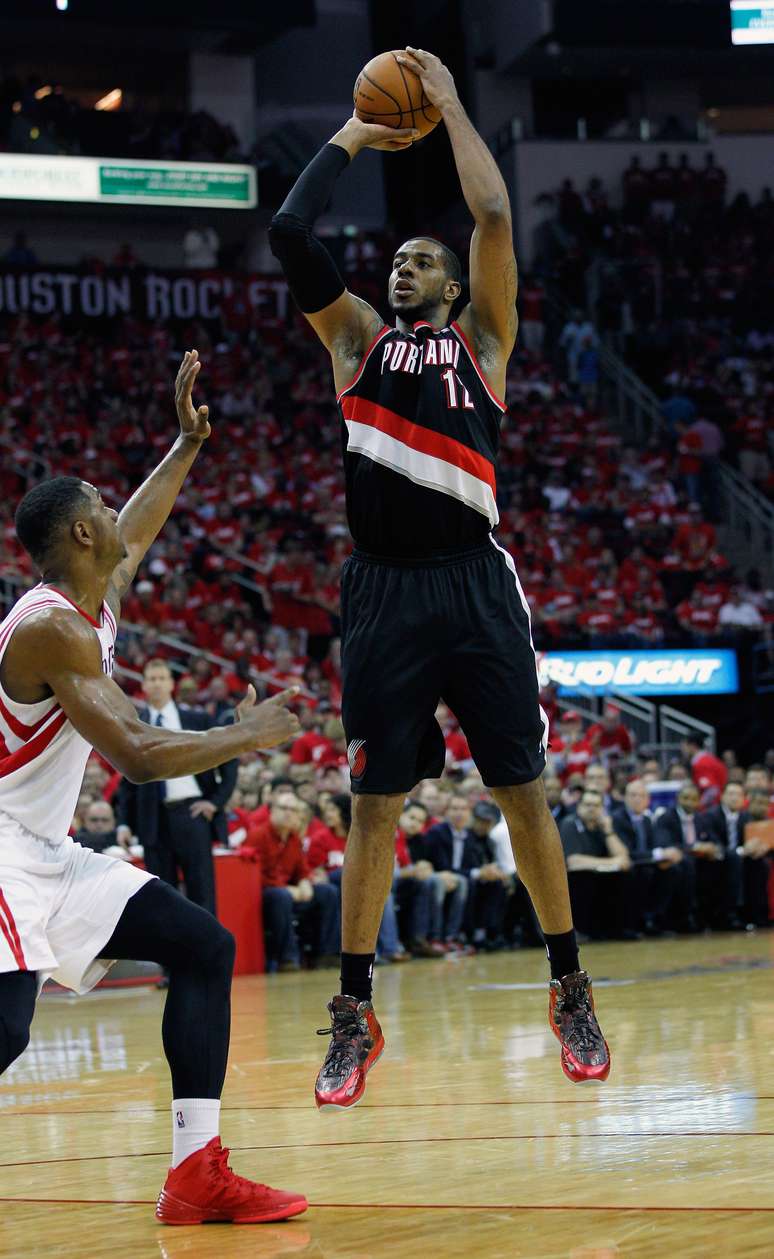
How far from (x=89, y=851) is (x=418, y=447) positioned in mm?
1487

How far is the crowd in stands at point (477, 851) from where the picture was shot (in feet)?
39.6

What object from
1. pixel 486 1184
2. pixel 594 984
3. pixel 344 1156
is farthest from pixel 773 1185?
pixel 594 984

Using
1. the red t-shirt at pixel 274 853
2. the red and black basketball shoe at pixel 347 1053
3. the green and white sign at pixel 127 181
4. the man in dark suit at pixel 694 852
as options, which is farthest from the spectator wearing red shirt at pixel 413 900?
the green and white sign at pixel 127 181

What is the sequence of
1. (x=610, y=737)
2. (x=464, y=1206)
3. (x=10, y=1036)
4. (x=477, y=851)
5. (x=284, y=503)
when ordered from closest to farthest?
(x=10, y=1036) < (x=464, y=1206) < (x=477, y=851) < (x=610, y=737) < (x=284, y=503)

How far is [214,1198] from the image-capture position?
13.0 feet

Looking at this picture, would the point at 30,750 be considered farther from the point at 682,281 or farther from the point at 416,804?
the point at 682,281

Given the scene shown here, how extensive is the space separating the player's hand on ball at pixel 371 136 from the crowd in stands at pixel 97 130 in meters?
21.6

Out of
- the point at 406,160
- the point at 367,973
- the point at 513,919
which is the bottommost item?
the point at 513,919

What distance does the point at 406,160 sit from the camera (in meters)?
30.1

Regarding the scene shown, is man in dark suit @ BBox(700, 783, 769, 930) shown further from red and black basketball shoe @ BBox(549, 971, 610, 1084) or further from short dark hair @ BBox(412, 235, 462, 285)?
short dark hair @ BBox(412, 235, 462, 285)

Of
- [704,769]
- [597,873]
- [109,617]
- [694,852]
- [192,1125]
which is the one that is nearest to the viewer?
[192,1125]

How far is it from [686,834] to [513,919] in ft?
6.29

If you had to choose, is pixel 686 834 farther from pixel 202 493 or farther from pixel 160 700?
pixel 202 493

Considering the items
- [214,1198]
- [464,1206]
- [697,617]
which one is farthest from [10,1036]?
[697,617]
